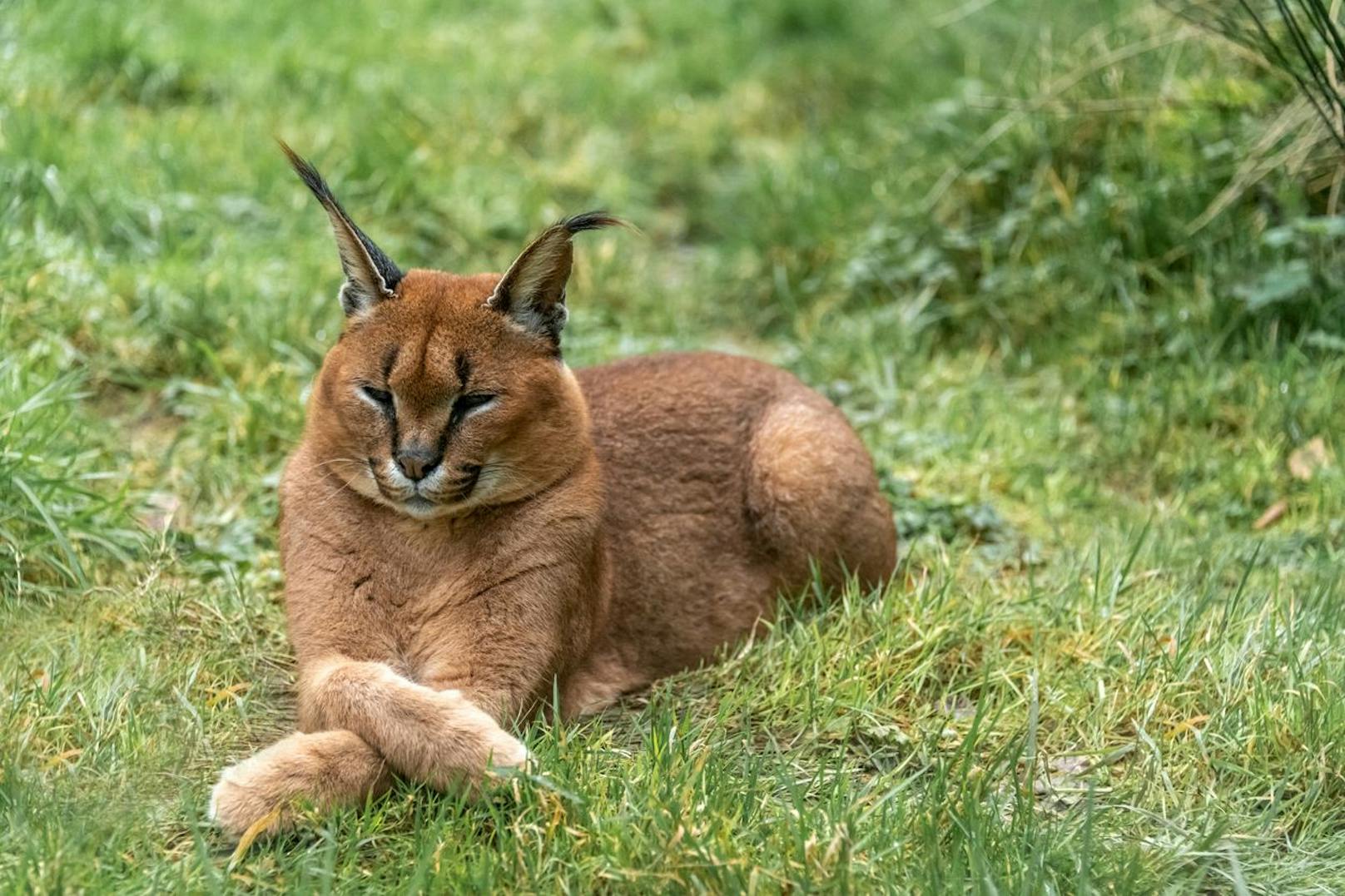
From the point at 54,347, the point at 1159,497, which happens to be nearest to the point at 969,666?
the point at 1159,497

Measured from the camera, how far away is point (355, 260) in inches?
159

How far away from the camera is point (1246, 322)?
21.1 feet

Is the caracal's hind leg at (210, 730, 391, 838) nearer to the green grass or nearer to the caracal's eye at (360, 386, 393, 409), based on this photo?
the green grass

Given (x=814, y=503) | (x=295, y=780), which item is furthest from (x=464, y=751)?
(x=814, y=503)

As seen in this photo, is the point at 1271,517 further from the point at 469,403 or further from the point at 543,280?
the point at 469,403

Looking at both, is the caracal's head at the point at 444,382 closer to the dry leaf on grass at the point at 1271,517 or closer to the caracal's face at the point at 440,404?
the caracal's face at the point at 440,404

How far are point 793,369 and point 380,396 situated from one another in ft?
10.3

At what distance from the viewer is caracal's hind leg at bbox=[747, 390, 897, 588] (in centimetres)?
475

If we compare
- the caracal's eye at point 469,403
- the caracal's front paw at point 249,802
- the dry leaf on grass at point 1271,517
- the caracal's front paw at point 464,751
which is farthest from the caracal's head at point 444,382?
the dry leaf on grass at point 1271,517

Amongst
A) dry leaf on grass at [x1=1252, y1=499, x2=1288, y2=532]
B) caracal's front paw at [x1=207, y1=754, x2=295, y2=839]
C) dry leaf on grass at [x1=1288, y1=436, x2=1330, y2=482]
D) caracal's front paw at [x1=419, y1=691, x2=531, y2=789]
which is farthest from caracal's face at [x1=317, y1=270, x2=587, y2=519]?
dry leaf on grass at [x1=1288, y1=436, x2=1330, y2=482]

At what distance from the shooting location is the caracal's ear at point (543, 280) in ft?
13.0

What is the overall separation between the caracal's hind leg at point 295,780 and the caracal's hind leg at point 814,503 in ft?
5.13

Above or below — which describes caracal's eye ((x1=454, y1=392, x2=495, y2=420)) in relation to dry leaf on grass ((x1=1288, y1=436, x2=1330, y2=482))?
above

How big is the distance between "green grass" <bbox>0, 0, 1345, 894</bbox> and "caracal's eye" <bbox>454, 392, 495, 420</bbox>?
0.78 meters
